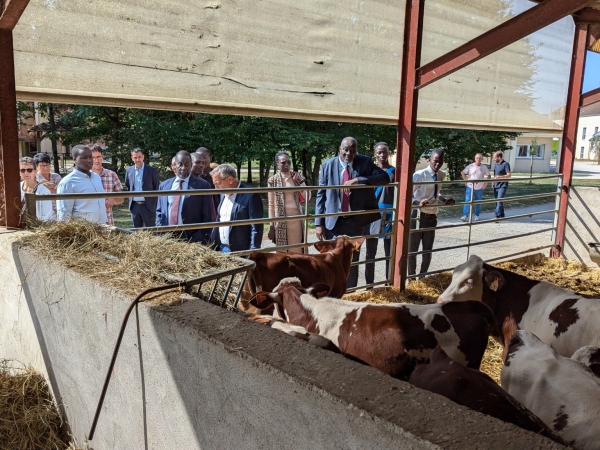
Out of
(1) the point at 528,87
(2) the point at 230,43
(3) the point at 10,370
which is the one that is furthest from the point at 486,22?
(3) the point at 10,370

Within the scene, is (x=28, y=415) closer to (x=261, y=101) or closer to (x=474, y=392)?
(x=474, y=392)

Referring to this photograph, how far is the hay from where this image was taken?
2658 mm

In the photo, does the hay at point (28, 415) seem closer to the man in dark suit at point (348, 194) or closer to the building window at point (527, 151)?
the man in dark suit at point (348, 194)

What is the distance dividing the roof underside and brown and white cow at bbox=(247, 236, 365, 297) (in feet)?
4.67

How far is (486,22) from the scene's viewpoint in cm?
603

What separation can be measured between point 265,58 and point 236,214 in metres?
1.48

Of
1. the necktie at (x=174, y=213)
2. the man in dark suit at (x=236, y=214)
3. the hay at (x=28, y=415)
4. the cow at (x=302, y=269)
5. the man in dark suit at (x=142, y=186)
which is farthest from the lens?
the man in dark suit at (x=142, y=186)

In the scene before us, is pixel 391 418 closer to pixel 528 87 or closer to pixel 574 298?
pixel 574 298

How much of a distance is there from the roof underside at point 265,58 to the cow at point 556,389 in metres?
3.23

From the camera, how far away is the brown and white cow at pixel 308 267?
4125 millimetres

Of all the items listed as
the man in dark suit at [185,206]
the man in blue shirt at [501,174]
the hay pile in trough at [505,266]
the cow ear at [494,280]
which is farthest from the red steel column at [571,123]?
the man in dark suit at [185,206]

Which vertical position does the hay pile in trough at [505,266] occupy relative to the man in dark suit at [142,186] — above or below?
below

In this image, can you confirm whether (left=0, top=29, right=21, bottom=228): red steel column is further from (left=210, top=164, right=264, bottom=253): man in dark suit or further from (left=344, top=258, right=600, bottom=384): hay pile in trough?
(left=344, top=258, right=600, bottom=384): hay pile in trough

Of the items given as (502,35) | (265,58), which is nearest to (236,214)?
(265,58)
